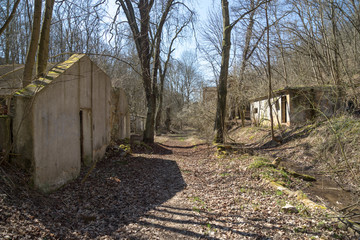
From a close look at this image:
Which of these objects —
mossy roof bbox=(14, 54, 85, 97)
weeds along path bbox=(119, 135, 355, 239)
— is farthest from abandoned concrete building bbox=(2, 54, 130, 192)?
weeds along path bbox=(119, 135, 355, 239)

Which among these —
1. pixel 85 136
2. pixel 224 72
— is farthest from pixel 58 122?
pixel 224 72

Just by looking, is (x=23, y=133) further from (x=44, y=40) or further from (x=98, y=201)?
(x=44, y=40)

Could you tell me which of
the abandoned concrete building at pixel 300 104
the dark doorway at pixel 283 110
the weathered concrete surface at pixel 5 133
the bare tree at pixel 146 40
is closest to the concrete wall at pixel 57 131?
the weathered concrete surface at pixel 5 133

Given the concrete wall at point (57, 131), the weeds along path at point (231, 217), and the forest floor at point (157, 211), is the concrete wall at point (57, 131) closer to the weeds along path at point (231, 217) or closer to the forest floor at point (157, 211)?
the forest floor at point (157, 211)

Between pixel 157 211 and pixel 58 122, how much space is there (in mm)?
3199

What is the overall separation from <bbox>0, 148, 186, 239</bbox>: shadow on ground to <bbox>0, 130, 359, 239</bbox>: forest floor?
2 cm

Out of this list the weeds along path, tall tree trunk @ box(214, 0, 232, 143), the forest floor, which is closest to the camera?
the forest floor

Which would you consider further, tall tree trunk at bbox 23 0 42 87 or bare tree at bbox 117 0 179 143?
bare tree at bbox 117 0 179 143

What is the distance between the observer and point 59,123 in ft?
19.0

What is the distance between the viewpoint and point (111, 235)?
408cm

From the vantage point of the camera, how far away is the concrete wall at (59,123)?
4.94 metres

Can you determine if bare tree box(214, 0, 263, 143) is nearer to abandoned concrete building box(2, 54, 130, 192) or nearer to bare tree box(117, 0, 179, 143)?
bare tree box(117, 0, 179, 143)

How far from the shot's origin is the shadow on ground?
4070 millimetres

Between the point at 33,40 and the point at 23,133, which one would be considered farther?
the point at 33,40
